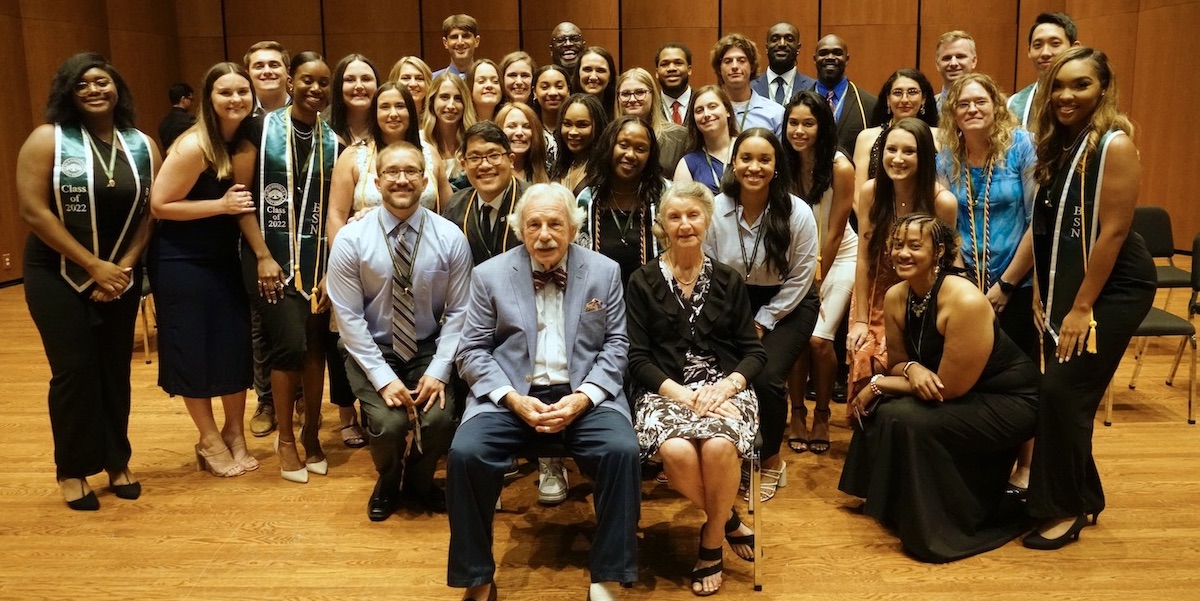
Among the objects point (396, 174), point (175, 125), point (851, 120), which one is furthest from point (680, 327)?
point (175, 125)

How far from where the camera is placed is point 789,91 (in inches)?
208

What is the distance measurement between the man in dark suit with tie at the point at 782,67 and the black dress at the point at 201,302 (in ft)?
9.91

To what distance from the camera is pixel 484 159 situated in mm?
3434

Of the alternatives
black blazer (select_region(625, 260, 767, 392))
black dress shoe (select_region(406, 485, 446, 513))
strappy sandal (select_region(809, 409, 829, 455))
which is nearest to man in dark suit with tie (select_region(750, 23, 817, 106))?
strappy sandal (select_region(809, 409, 829, 455))

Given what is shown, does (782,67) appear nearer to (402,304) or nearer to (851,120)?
(851,120)

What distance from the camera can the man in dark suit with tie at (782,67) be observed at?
17.1ft

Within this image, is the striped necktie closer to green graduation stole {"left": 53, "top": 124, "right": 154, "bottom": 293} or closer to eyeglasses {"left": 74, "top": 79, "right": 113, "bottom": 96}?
green graduation stole {"left": 53, "top": 124, "right": 154, "bottom": 293}

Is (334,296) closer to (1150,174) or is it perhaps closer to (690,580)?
(690,580)

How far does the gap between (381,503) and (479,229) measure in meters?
1.10

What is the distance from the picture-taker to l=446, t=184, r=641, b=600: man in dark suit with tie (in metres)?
2.69

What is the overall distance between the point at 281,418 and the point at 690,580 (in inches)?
72.4

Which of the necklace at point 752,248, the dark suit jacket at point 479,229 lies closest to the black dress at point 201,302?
the dark suit jacket at point 479,229

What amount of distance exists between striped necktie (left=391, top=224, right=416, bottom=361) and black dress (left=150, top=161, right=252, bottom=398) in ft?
2.60

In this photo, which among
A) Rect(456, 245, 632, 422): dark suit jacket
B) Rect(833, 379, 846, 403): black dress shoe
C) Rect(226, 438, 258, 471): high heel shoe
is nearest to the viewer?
Rect(456, 245, 632, 422): dark suit jacket
